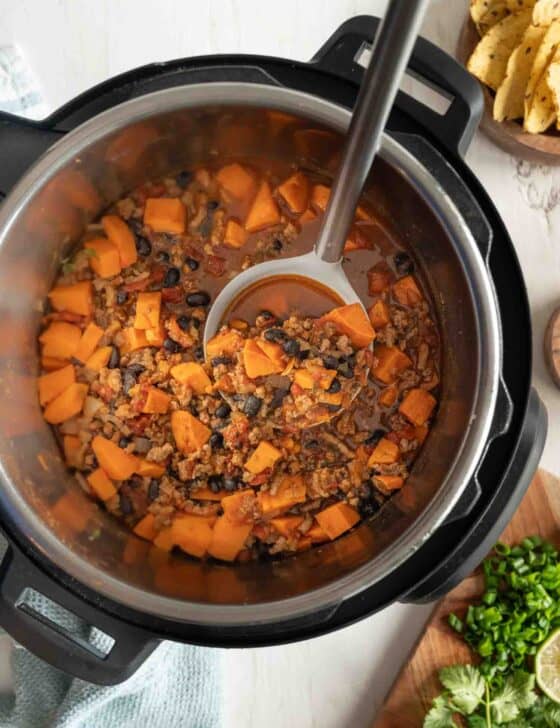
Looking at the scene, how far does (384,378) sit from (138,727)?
0.73m

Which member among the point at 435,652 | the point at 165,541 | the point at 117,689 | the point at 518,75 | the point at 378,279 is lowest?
the point at 117,689

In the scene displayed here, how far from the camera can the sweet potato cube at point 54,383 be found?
1322 millimetres

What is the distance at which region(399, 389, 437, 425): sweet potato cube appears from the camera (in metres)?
1.28

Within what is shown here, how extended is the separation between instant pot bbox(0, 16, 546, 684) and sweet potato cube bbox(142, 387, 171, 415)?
19 centimetres

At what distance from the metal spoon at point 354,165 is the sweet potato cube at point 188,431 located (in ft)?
0.41

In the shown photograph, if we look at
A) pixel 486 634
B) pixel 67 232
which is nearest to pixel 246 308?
pixel 67 232

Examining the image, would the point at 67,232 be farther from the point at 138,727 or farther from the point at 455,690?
the point at 455,690

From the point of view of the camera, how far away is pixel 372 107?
893mm

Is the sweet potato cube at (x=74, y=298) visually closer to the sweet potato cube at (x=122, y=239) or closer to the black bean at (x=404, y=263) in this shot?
the sweet potato cube at (x=122, y=239)

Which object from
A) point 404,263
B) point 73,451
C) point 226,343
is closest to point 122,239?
point 226,343

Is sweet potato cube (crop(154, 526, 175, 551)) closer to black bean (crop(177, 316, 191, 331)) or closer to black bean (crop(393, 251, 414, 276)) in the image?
black bean (crop(177, 316, 191, 331))

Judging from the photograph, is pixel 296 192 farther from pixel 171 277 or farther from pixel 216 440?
pixel 216 440

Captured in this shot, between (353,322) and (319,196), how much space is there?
0.21 meters

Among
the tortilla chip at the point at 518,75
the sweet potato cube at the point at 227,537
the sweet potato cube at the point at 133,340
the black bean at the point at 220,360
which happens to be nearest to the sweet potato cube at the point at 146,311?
the sweet potato cube at the point at 133,340
